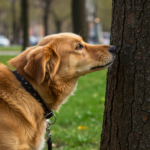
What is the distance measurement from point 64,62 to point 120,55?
774 mm

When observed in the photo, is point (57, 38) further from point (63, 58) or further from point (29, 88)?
point (29, 88)

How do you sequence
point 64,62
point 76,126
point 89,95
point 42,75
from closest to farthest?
point 42,75 < point 64,62 < point 76,126 < point 89,95

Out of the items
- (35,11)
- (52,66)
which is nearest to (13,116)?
(52,66)

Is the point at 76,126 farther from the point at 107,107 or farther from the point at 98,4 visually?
the point at 98,4

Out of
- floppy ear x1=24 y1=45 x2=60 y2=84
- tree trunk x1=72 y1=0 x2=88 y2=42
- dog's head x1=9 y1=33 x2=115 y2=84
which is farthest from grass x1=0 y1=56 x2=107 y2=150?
tree trunk x1=72 y1=0 x2=88 y2=42

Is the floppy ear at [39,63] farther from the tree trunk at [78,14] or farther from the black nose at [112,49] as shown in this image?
the tree trunk at [78,14]

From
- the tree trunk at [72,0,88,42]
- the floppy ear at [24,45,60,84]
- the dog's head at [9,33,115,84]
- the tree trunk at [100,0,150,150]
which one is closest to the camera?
the tree trunk at [100,0,150,150]

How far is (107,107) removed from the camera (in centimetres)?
273

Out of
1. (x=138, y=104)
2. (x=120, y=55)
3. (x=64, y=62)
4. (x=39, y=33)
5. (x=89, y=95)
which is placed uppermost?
(x=120, y=55)

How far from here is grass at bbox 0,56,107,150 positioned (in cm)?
389

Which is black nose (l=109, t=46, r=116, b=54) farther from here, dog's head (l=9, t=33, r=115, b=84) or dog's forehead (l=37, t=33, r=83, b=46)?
dog's forehead (l=37, t=33, r=83, b=46)

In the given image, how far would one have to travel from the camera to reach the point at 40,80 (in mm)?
2457

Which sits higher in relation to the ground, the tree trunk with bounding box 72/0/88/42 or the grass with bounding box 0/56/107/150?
the tree trunk with bounding box 72/0/88/42

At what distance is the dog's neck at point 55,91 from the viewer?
9.01 feet
